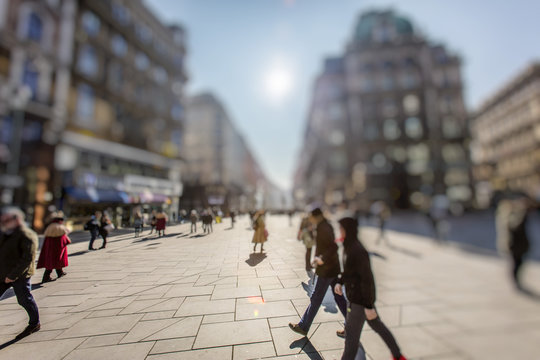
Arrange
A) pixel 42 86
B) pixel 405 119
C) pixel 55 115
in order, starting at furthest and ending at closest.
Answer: pixel 405 119, pixel 42 86, pixel 55 115

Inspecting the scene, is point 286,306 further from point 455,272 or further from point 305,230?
point 455,272

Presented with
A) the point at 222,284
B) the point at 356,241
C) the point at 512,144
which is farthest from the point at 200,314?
the point at 512,144

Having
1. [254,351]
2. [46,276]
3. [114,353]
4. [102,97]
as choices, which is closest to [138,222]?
[46,276]

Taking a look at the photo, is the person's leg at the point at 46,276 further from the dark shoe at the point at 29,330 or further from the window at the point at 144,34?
the window at the point at 144,34

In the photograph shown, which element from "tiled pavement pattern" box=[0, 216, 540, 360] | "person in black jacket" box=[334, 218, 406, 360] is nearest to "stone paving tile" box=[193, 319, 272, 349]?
A: "tiled pavement pattern" box=[0, 216, 540, 360]

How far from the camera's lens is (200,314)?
2.03 meters

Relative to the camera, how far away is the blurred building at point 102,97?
9.13ft

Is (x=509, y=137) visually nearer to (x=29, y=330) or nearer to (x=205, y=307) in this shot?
(x=205, y=307)

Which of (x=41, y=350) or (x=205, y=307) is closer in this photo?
(x=41, y=350)

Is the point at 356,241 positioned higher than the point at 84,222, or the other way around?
the point at 84,222

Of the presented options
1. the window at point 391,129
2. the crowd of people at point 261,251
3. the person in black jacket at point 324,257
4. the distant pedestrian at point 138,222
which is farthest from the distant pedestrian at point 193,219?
the window at point 391,129

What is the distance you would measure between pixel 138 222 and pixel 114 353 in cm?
120

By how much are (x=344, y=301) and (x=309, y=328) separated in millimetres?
695

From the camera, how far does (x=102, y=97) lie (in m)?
11.5
